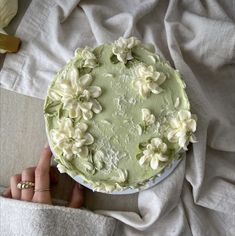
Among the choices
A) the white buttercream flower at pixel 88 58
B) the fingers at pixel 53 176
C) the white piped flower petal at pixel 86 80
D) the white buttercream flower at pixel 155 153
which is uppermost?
the white buttercream flower at pixel 88 58

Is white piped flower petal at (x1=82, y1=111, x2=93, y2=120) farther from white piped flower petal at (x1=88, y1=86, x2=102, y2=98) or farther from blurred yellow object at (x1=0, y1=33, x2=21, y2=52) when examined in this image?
blurred yellow object at (x1=0, y1=33, x2=21, y2=52)

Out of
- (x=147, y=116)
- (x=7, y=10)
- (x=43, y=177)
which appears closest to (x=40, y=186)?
(x=43, y=177)

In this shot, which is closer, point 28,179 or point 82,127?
point 82,127

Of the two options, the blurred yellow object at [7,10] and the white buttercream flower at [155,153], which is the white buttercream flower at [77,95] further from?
the blurred yellow object at [7,10]

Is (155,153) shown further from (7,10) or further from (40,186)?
(7,10)

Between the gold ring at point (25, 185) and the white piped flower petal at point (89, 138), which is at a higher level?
the white piped flower petal at point (89, 138)

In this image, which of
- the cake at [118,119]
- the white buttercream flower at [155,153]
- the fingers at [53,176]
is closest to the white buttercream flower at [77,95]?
the cake at [118,119]
